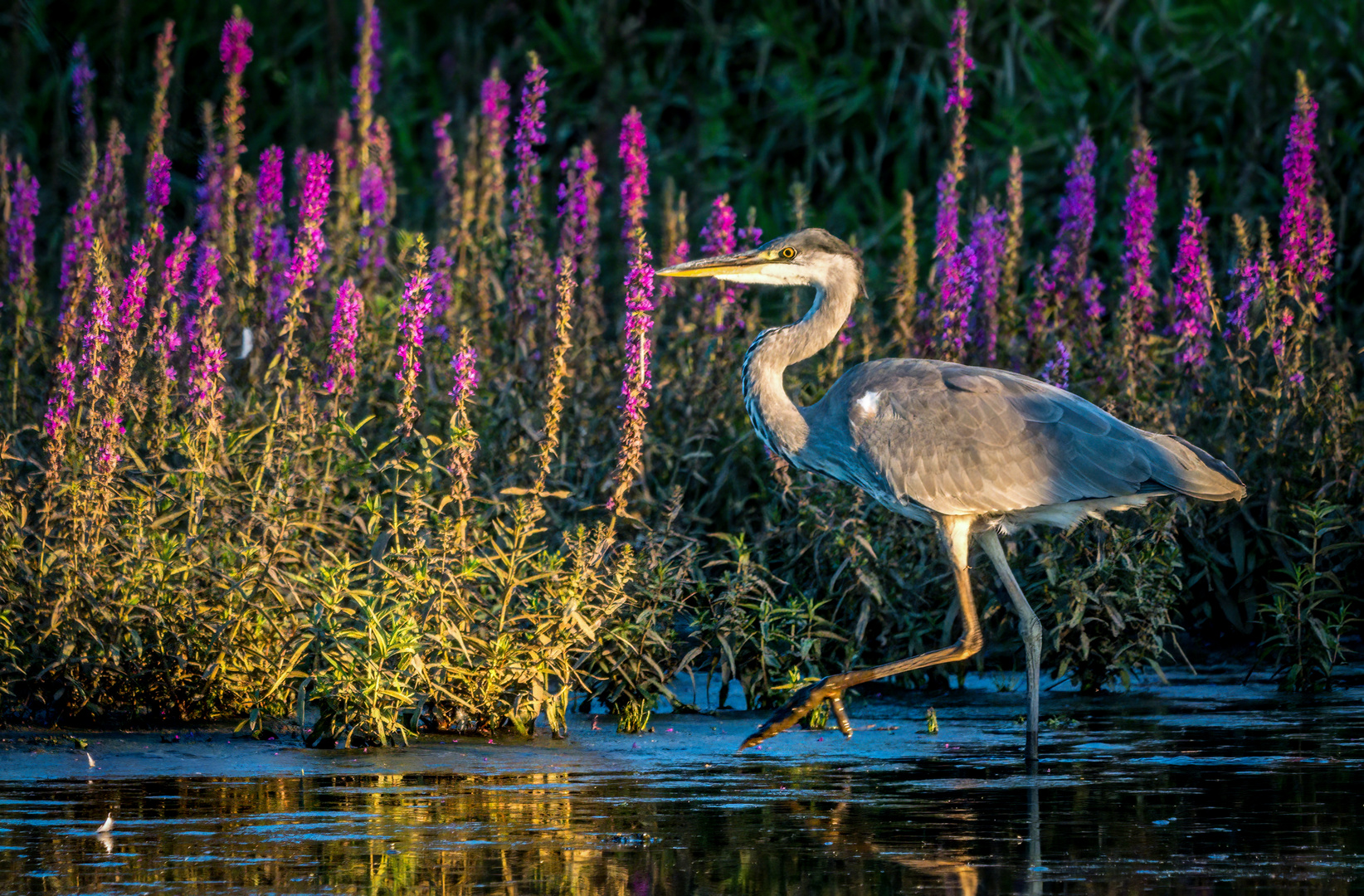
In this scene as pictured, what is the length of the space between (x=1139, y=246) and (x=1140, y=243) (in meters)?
0.02

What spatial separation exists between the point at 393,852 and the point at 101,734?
224 cm

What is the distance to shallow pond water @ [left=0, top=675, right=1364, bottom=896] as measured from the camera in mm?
4328

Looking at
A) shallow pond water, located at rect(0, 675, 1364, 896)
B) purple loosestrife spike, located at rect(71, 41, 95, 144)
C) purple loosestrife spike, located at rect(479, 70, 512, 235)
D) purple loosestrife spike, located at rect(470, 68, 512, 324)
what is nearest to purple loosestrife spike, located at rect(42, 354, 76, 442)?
shallow pond water, located at rect(0, 675, 1364, 896)

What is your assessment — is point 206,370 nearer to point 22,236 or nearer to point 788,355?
point 788,355

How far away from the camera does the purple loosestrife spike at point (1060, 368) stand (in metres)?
8.10

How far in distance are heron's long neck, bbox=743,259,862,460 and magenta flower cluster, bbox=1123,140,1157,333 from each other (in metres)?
1.41

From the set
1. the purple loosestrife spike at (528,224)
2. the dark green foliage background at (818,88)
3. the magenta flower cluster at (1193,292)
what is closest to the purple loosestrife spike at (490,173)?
the purple loosestrife spike at (528,224)

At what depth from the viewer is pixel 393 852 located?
180 inches

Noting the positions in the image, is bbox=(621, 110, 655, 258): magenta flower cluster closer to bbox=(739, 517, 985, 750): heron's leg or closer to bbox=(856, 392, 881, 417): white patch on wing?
bbox=(856, 392, 881, 417): white patch on wing

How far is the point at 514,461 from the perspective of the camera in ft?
25.6

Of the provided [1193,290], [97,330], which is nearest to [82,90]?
[97,330]

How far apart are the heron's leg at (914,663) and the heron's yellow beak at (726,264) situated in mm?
1409

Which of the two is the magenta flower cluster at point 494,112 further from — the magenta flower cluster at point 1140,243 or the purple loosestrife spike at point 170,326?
the magenta flower cluster at point 1140,243

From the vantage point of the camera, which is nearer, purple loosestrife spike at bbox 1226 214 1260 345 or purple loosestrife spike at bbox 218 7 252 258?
purple loosestrife spike at bbox 1226 214 1260 345
